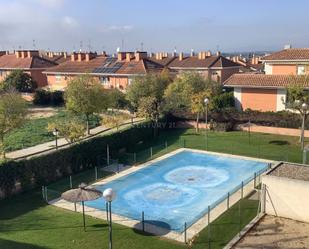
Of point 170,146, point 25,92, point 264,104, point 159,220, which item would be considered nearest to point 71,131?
point 170,146

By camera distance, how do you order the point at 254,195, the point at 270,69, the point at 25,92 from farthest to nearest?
the point at 25,92, the point at 270,69, the point at 254,195

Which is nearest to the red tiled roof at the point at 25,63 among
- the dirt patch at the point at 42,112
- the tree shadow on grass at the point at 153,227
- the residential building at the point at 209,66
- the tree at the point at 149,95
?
the dirt patch at the point at 42,112

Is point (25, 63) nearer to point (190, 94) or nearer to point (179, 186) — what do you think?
point (190, 94)

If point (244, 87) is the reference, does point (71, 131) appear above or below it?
below

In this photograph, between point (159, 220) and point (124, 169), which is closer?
point (159, 220)

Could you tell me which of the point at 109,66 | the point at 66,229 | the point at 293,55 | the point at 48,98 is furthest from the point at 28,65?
the point at 66,229

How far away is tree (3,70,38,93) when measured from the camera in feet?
202

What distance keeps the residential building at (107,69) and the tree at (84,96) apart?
1580 centimetres

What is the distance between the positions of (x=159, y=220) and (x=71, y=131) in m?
12.3

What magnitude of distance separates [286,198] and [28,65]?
57927mm

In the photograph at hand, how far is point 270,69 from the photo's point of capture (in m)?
47.0

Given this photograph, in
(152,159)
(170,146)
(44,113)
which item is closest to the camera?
(152,159)

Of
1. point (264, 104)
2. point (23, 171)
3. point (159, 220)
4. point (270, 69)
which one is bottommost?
point (159, 220)

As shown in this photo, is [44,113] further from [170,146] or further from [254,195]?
[254,195]
